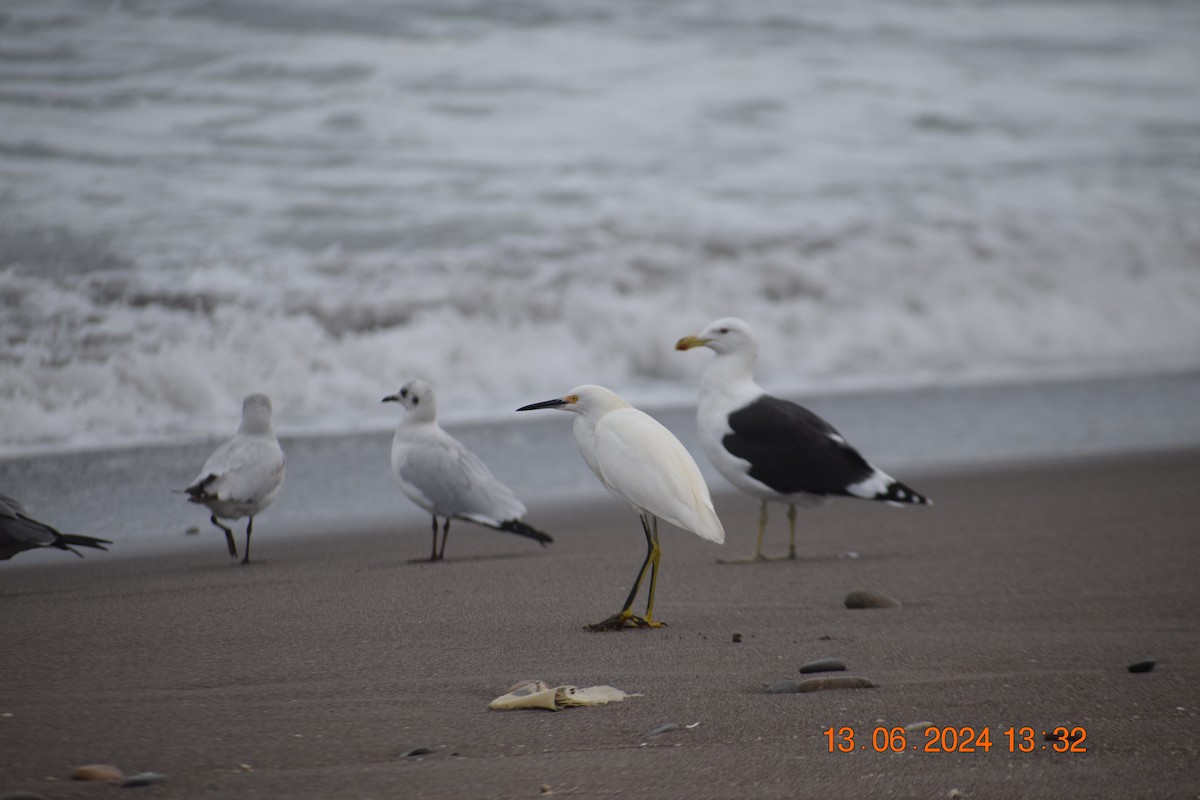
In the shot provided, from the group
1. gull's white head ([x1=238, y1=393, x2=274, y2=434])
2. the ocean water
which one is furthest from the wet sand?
the ocean water

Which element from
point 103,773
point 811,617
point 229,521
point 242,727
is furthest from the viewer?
point 229,521

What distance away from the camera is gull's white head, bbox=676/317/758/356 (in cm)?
645

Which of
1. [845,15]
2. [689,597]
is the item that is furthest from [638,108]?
[689,597]

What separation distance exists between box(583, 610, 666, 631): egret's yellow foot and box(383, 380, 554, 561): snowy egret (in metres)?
1.43

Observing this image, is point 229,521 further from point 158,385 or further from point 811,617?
point 811,617

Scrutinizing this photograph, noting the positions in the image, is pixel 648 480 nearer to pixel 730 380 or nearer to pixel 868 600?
pixel 868 600

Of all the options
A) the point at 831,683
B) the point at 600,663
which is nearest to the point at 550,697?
the point at 600,663

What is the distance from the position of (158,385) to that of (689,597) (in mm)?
5489

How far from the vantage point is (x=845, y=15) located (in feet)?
Result: 65.7

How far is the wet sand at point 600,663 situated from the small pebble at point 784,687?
0.05 m

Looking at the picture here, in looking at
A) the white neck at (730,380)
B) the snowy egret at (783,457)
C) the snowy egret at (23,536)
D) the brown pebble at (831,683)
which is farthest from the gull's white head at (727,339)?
the brown pebble at (831,683)

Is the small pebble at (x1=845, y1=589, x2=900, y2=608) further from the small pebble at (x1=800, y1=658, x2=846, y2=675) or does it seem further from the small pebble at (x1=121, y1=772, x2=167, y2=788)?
the small pebble at (x1=121, y1=772, x2=167, y2=788)

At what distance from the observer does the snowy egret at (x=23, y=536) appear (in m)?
4.84

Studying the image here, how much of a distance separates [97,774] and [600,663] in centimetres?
143
